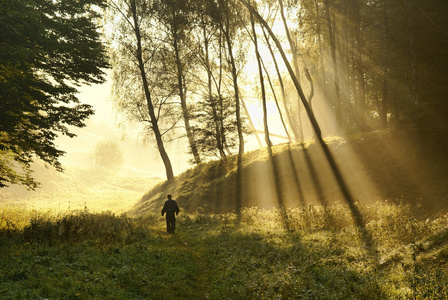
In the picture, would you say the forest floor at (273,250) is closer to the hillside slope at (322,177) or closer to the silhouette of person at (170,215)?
the hillside slope at (322,177)

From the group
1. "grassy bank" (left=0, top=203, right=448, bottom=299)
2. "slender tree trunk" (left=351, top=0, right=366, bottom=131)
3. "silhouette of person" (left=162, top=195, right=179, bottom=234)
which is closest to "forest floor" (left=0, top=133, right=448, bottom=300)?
"grassy bank" (left=0, top=203, right=448, bottom=299)

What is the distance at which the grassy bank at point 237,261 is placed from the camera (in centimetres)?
628

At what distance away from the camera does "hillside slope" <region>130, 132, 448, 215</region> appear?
14.2m

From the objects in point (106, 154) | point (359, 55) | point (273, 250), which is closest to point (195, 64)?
point (359, 55)

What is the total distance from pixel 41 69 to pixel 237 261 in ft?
37.9

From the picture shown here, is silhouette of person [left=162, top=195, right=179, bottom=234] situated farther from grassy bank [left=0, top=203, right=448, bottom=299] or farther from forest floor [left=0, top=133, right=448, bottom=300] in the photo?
grassy bank [left=0, top=203, right=448, bottom=299]

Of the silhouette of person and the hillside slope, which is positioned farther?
the silhouette of person

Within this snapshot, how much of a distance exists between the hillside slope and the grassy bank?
2290 millimetres

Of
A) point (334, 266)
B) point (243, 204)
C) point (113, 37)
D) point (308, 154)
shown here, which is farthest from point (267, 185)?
point (113, 37)

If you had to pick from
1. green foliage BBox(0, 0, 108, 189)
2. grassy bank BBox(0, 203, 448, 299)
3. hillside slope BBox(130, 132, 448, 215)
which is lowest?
grassy bank BBox(0, 203, 448, 299)

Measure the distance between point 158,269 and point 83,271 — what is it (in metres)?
2.26

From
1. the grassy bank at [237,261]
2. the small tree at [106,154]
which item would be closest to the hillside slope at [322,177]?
the grassy bank at [237,261]

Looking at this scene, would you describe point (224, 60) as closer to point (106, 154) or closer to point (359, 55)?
point (359, 55)

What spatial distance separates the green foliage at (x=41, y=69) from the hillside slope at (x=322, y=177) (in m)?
12.7
